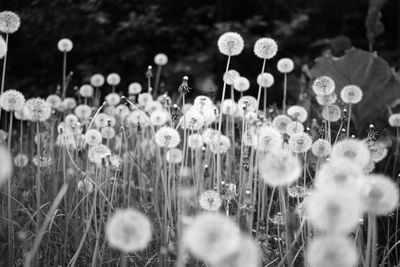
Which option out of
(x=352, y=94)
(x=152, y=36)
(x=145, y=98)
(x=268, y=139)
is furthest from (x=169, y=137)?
(x=152, y=36)

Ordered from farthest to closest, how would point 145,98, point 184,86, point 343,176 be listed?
point 145,98
point 184,86
point 343,176

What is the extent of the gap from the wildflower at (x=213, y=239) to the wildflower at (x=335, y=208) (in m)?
0.10

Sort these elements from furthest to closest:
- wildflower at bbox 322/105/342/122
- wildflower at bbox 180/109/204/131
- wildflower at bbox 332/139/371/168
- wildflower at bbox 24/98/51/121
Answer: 1. wildflower at bbox 322/105/342/122
2. wildflower at bbox 180/109/204/131
3. wildflower at bbox 24/98/51/121
4. wildflower at bbox 332/139/371/168

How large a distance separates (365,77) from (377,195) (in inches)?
→ 73.8

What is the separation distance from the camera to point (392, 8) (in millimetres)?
6133

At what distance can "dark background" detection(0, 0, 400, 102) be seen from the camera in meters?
4.19

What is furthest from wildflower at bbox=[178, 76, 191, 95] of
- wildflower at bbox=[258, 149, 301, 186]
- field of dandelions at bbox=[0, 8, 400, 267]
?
wildflower at bbox=[258, 149, 301, 186]

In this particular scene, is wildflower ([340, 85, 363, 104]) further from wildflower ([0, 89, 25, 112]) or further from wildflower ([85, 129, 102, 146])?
wildflower ([0, 89, 25, 112])

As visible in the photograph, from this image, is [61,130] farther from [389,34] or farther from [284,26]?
[389,34]

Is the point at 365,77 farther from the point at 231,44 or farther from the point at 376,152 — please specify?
the point at 231,44

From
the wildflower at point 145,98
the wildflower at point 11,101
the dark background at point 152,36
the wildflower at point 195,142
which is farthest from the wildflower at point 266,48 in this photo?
the dark background at point 152,36

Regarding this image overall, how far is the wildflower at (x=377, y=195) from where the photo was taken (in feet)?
2.27

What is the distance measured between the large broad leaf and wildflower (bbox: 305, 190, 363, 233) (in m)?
1.95

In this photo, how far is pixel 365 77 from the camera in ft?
8.03
